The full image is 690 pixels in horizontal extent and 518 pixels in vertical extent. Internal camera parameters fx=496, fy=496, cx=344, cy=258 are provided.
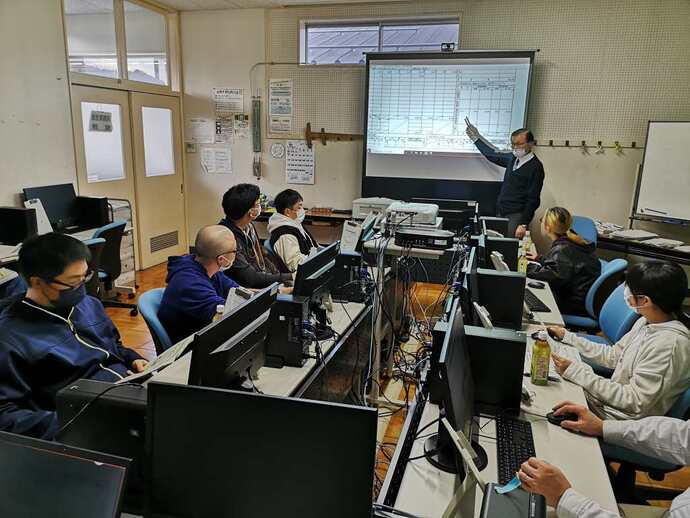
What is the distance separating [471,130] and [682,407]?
391cm

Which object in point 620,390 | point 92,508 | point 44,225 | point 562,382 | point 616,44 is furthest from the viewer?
point 616,44

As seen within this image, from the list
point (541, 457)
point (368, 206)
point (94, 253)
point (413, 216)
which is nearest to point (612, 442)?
point (541, 457)

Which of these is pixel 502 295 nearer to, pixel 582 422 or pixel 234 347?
pixel 582 422

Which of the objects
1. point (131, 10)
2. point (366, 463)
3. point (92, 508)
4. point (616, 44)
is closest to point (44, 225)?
point (131, 10)

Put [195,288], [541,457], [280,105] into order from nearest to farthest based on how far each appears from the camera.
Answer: [541,457], [195,288], [280,105]

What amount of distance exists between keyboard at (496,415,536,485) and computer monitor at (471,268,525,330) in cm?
78

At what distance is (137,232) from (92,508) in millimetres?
5365

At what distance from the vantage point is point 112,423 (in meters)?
1.20

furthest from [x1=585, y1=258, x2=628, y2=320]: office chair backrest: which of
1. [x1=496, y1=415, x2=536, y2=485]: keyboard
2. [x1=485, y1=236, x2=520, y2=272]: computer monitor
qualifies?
[x1=496, y1=415, x2=536, y2=485]: keyboard

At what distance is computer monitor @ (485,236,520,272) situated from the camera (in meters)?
3.11

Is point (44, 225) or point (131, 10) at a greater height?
point (131, 10)

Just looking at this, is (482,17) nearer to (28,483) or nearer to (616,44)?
(616,44)

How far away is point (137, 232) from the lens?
5.82m

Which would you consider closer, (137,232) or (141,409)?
(141,409)
